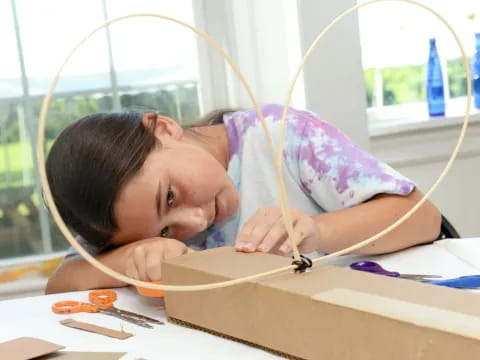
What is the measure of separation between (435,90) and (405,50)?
150 millimetres

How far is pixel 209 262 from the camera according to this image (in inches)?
29.3

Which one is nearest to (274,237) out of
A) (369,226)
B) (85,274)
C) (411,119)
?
(369,226)

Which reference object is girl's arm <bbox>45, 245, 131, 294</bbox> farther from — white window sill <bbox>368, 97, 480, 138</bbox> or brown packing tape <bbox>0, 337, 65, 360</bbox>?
white window sill <bbox>368, 97, 480, 138</bbox>

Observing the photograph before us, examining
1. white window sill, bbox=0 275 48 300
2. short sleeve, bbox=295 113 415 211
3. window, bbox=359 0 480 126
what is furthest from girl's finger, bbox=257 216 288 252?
window, bbox=359 0 480 126

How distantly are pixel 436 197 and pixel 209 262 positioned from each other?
1.23m

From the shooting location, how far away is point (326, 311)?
1.89ft

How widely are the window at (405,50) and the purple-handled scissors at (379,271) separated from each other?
1.14 m

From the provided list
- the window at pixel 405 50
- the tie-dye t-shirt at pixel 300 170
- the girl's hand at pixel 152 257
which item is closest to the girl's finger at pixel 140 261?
the girl's hand at pixel 152 257

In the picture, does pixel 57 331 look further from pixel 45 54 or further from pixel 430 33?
pixel 430 33

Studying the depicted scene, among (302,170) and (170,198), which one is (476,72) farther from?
(170,198)

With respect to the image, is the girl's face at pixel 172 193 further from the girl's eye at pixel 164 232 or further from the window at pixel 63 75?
the window at pixel 63 75

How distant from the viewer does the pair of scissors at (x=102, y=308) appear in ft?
2.51

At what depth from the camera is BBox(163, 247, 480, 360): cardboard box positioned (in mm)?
509

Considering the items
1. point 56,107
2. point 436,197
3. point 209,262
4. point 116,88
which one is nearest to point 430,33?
point 436,197
